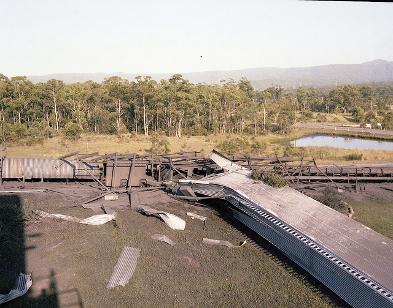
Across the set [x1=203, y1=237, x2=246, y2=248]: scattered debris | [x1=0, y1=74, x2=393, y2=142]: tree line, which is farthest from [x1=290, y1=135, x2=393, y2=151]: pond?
[x1=203, y1=237, x2=246, y2=248]: scattered debris

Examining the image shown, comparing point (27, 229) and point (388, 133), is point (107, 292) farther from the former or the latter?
point (388, 133)

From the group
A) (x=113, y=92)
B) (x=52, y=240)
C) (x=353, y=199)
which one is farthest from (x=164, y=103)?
(x=52, y=240)

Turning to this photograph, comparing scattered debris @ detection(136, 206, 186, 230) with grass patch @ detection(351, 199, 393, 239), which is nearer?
scattered debris @ detection(136, 206, 186, 230)

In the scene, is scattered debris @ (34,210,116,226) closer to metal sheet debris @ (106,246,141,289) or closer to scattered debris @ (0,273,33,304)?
metal sheet debris @ (106,246,141,289)

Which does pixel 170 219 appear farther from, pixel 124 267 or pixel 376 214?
pixel 376 214

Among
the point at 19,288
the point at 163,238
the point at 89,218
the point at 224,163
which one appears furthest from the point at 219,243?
the point at 224,163

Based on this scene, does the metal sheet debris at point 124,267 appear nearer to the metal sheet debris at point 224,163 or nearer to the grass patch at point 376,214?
the metal sheet debris at point 224,163
